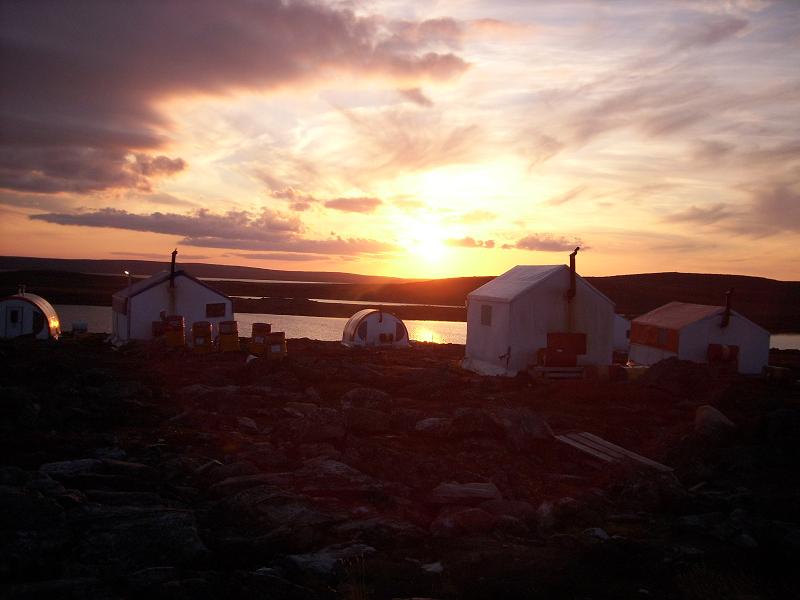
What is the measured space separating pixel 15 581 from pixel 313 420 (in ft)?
21.5

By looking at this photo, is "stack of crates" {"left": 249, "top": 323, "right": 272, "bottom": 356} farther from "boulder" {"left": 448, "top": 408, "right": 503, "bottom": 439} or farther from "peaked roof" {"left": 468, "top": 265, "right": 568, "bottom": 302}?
"boulder" {"left": 448, "top": 408, "right": 503, "bottom": 439}

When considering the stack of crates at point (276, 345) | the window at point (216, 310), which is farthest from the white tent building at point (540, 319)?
the window at point (216, 310)

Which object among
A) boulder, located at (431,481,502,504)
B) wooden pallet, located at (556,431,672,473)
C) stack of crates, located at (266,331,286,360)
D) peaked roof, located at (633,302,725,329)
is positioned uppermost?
peaked roof, located at (633,302,725,329)

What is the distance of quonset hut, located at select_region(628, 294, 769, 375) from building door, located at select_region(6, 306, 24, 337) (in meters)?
30.9

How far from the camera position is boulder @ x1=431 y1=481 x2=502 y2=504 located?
30.0 feet

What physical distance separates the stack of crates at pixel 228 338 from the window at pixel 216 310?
17.5ft

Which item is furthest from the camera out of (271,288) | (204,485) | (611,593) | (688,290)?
(271,288)

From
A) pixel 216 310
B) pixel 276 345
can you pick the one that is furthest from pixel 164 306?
pixel 276 345

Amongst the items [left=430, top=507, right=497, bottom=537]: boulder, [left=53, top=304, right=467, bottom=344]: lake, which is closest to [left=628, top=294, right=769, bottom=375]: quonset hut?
[left=430, top=507, right=497, bottom=537]: boulder

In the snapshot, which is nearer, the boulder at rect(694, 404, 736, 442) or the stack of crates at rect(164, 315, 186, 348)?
the boulder at rect(694, 404, 736, 442)

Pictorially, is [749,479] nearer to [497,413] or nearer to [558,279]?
[497,413]

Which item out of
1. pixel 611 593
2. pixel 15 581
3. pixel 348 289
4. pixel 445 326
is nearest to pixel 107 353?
pixel 15 581

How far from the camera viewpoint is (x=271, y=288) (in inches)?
5915

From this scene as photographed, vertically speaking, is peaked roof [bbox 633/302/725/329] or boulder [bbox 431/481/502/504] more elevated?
peaked roof [bbox 633/302/725/329]
